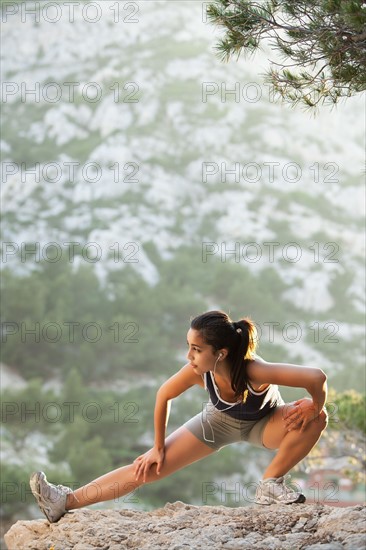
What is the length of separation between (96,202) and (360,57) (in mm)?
25083

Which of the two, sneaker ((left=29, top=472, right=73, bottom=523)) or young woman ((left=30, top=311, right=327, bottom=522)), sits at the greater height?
young woman ((left=30, top=311, right=327, bottom=522))

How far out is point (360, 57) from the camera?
3084 millimetres

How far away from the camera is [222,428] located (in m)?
3.13

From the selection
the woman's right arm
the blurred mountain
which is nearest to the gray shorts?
the woman's right arm

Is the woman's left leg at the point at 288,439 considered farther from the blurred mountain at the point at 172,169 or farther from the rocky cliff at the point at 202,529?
the blurred mountain at the point at 172,169

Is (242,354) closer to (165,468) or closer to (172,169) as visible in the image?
(165,468)

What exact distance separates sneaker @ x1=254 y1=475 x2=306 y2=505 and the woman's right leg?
231mm

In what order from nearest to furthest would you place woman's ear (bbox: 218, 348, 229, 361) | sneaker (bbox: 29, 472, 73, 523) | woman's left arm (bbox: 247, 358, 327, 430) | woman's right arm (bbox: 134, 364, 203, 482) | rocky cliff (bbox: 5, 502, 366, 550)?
1. rocky cliff (bbox: 5, 502, 366, 550)
2. woman's left arm (bbox: 247, 358, 327, 430)
3. woman's ear (bbox: 218, 348, 229, 361)
4. woman's right arm (bbox: 134, 364, 203, 482)
5. sneaker (bbox: 29, 472, 73, 523)

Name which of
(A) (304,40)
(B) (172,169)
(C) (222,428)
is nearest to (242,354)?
(C) (222,428)

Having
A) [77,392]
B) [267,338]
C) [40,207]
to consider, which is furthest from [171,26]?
[77,392]

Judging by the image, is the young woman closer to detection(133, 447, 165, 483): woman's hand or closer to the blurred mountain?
detection(133, 447, 165, 483): woman's hand

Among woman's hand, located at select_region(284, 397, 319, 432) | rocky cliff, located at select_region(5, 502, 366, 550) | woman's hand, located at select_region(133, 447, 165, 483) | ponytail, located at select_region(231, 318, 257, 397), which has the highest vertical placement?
ponytail, located at select_region(231, 318, 257, 397)

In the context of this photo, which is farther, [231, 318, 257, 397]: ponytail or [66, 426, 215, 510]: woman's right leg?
[66, 426, 215, 510]: woman's right leg

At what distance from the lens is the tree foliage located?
303 centimetres
